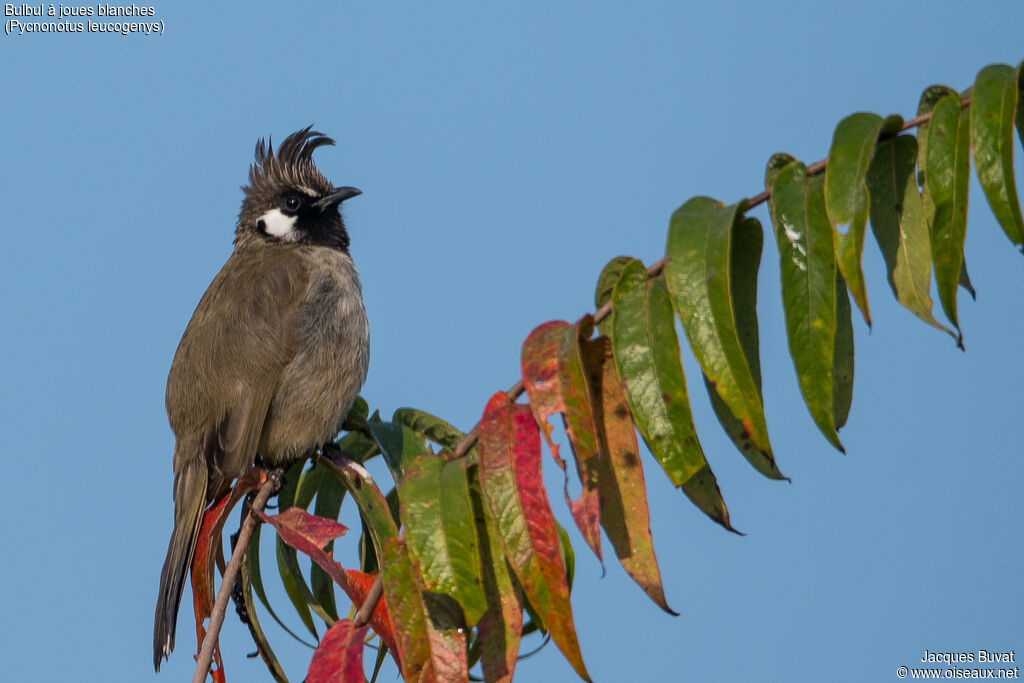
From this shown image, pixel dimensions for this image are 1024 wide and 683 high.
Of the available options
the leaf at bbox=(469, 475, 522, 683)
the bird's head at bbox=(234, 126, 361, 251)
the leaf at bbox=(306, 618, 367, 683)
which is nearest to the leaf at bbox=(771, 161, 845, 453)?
the leaf at bbox=(469, 475, 522, 683)

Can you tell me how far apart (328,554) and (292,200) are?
3321 mm

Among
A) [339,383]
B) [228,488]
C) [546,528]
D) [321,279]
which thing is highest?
[321,279]

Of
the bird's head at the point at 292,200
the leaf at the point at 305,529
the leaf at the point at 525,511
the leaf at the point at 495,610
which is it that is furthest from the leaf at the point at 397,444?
the bird's head at the point at 292,200

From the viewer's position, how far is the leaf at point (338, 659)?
2.62 meters

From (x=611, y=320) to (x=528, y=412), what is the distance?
285 millimetres

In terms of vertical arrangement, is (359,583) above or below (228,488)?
below

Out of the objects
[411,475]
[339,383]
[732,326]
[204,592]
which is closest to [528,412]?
[411,475]

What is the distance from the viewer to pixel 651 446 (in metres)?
2.12

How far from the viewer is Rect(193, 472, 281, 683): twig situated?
105 inches

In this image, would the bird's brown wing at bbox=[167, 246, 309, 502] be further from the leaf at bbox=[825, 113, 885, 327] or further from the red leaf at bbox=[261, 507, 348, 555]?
the leaf at bbox=[825, 113, 885, 327]

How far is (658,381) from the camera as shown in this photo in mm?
2158

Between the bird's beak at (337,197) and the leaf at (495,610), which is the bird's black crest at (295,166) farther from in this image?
the leaf at (495,610)

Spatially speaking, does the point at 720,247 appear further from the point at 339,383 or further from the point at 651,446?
the point at 339,383

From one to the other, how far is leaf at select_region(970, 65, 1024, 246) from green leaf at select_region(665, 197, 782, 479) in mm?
476
